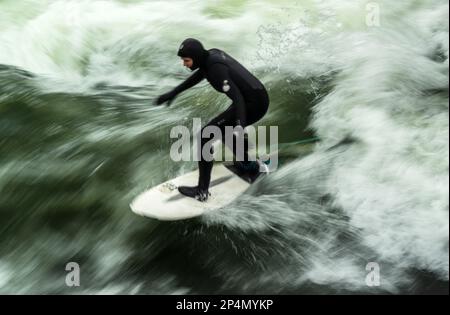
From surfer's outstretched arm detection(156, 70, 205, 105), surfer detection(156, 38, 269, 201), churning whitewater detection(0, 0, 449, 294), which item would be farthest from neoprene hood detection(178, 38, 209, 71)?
churning whitewater detection(0, 0, 449, 294)

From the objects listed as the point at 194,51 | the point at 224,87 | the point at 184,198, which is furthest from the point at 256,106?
the point at 184,198

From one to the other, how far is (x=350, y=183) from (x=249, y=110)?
1125 mm

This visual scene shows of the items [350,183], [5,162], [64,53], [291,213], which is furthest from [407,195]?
[64,53]

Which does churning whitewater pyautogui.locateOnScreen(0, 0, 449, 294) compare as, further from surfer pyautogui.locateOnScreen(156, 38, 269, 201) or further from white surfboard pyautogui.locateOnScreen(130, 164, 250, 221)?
surfer pyautogui.locateOnScreen(156, 38, 269, 201)

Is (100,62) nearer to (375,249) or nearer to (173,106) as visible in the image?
(173,106)

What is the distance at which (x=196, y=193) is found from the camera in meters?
6.36

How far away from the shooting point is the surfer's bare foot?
20.8 feet

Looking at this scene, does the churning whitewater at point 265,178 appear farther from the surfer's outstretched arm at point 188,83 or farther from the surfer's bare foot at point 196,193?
the surfer's outstretched arm at point 188,83

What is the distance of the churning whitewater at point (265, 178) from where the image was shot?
605 cm

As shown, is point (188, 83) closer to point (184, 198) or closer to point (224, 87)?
point (224, 87)

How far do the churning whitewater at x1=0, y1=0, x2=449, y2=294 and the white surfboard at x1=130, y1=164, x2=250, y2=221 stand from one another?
13 centimetres

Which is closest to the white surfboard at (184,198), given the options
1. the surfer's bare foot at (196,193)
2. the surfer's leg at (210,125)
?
the surfer's bare foot at (196,193)

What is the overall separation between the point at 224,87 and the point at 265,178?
108 centimetres

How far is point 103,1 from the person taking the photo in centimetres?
932
